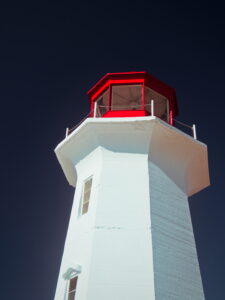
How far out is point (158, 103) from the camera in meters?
16.5

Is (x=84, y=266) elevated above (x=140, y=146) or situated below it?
below

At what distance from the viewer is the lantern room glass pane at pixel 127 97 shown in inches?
622

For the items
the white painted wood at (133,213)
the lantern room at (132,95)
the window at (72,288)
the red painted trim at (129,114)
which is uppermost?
the lantern room at (132,95)

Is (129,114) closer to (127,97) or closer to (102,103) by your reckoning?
(127,97)

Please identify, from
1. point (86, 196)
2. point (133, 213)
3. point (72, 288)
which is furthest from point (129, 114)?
point (72, 288)

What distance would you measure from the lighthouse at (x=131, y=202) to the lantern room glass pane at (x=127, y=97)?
10 cm

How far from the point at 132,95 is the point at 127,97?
0.27m

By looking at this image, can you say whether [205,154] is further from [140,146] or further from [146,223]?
[146,223]

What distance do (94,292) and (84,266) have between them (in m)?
0.96

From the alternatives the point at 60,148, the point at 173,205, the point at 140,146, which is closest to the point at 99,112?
the point at 60,148

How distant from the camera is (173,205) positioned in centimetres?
1280

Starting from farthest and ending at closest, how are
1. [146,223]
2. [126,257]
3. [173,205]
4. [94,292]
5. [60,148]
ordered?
[60,148] → [173,205] → [146,223] → [126,257] → [94,292]

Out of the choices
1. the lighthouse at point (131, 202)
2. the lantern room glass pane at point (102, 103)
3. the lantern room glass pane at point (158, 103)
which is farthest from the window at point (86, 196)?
the lantern room glass pane at point (158, 103)

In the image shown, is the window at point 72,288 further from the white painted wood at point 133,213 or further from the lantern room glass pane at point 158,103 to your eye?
the lantern room glass pane at point 158,103
